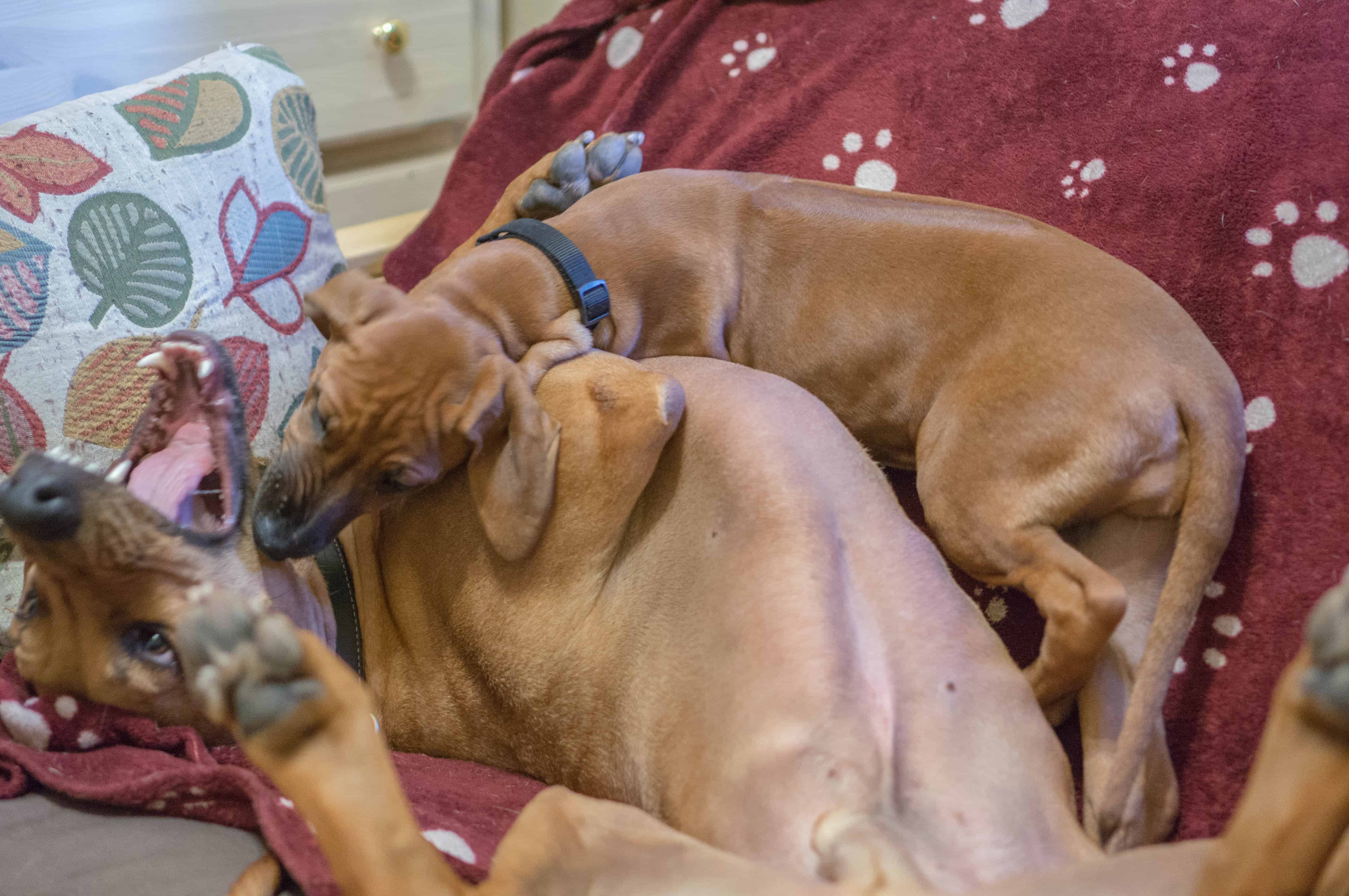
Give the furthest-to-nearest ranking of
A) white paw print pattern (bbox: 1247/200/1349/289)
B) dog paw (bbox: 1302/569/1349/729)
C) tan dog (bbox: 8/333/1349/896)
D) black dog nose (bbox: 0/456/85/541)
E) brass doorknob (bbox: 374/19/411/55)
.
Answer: brass doorknob (bbox: 374/19/411/55) → white paw print pattern (bbox: 1247/200/1349/289) → black dog nose (bbox: 0/456/85/541) → tan dog (bbox: 8/333/1349/896) → dog paw (bbox: 1302/569/1349/729)

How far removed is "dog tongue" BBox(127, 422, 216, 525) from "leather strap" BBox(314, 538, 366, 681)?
8.2 inches

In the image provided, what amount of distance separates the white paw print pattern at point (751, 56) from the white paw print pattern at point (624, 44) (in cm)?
22

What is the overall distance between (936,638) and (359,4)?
2550 mm

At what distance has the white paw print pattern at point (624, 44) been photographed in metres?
2.14

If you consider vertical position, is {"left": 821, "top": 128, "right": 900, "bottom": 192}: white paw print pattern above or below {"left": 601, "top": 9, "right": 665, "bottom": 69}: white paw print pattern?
below

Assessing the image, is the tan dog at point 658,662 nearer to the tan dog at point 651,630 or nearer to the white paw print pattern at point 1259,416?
the tan dog at point 651,630

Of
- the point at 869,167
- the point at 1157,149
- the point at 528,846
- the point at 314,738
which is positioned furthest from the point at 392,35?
the point at 528,846

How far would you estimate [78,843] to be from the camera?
1.16 m

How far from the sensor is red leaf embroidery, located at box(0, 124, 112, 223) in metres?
1.45

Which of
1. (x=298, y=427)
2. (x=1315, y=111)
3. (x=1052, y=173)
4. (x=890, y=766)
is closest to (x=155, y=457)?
(x=298, y=427)

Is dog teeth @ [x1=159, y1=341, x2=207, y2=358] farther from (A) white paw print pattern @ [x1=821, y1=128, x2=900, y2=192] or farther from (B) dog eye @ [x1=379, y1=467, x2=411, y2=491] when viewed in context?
(A) white paw print pattern @ [x1=821, y1=128, x2=900, y2=192]

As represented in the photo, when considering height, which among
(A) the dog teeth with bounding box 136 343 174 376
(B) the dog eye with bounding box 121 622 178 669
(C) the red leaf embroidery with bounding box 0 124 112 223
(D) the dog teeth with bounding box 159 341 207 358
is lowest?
(B) the dog eye with bounding box 121 622 178 669

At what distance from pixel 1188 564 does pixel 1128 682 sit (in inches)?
7.8

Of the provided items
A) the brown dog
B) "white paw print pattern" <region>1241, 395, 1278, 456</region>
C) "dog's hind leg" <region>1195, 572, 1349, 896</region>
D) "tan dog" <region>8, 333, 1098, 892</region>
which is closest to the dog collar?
the brown dog
